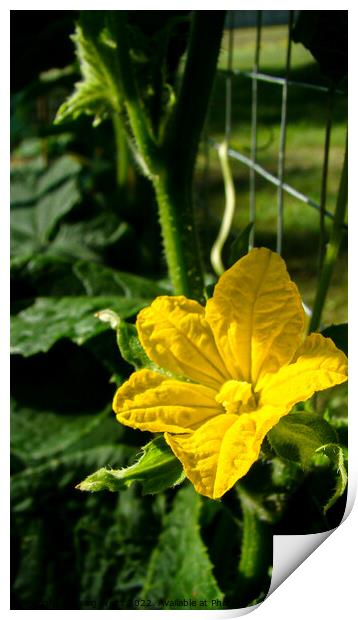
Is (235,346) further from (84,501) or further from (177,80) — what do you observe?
(177,80)

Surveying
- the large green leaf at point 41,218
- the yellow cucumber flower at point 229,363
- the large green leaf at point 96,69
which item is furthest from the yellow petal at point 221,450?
the large green leaf at point 41,218

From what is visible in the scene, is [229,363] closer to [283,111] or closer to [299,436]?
[299,436]

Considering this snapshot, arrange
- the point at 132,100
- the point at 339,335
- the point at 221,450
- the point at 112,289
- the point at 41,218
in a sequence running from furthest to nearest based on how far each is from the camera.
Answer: the point at 41,218, the point at 112,289, the point at 132,100, the point at 339,335, the point at 221,450

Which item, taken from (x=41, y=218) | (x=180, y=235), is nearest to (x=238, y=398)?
(x=180, y=235)

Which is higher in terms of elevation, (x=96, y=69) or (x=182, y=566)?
(x=96, y=69)

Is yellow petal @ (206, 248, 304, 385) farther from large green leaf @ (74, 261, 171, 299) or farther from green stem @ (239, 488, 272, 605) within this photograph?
large green leaf @ (74, 261, 171, 299)
